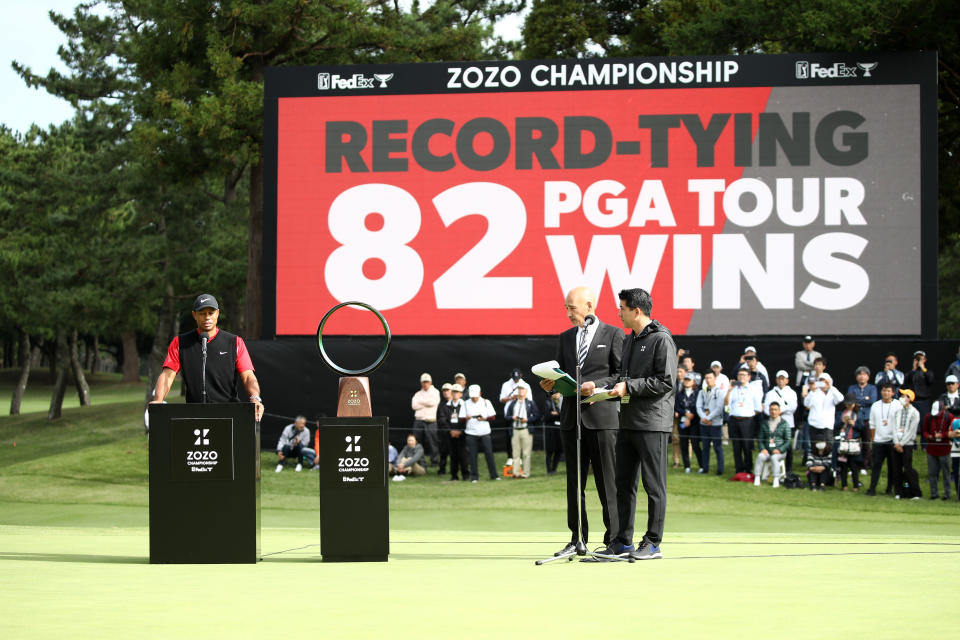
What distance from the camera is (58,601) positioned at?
6.48 m

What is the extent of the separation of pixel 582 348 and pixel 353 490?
2.00 meters

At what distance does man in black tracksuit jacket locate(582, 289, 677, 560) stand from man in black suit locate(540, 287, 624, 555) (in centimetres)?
9

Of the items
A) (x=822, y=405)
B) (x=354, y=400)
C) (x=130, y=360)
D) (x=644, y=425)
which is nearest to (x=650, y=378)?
(x=644, y=425)

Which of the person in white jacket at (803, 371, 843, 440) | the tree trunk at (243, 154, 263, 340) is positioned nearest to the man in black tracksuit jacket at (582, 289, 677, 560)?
the person in white jacket at (803, 371, 843, 440)

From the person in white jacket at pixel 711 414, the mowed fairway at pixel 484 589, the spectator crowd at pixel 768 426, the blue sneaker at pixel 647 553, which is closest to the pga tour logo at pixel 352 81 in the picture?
the spectator crowd at pixel 768 426

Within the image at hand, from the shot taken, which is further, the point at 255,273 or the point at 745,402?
the point at 255,273

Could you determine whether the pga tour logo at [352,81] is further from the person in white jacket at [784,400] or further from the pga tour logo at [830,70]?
the person in white jacket at [784,400]

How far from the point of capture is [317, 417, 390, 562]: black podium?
8.80m

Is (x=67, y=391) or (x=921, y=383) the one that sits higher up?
(x=921, y=383)

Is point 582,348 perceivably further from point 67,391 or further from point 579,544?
point 67,391

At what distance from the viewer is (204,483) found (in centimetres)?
875

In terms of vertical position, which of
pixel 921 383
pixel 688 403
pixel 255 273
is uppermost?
pixel 255 273

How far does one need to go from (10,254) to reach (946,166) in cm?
2881

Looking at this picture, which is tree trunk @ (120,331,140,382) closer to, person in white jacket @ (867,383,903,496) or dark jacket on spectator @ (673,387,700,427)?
dark jacket on spectator @ (673,387,700,427)
